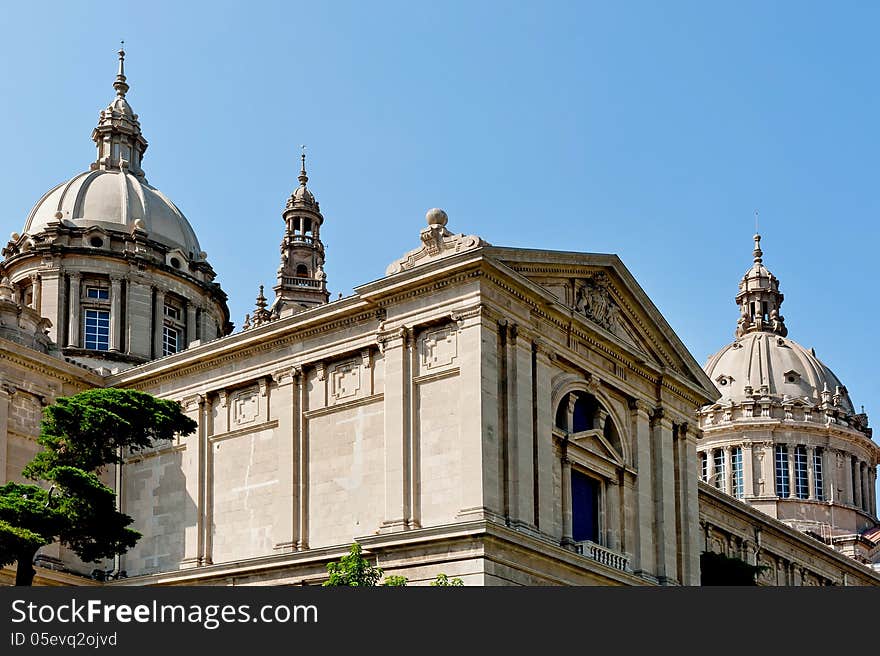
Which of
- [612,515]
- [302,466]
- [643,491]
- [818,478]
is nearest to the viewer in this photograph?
[302,466]

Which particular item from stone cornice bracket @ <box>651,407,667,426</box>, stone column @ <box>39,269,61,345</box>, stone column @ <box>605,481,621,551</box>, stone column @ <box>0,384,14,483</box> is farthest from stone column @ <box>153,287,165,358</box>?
stone column @ <box>605,481,621,551</box>

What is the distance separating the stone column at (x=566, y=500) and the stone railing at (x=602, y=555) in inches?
16.0

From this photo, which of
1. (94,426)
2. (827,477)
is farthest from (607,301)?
(827,477)

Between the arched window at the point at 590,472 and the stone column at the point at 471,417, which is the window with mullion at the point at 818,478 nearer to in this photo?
the arched window at the point at 590,472

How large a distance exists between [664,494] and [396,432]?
37.1 feet

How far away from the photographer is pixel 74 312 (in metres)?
67.5

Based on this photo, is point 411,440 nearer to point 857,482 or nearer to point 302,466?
point 302,466

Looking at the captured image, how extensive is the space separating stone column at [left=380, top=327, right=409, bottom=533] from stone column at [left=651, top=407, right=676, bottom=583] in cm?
1089

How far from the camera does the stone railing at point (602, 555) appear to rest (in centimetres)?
4819

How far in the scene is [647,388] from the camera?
53.9m

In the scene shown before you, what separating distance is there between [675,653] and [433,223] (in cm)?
2363

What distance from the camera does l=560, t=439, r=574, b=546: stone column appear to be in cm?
4806

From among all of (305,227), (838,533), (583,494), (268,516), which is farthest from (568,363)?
(838,533)

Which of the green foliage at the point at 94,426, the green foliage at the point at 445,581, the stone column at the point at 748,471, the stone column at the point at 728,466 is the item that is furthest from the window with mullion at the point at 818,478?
the green foliage at the point at 94,426
